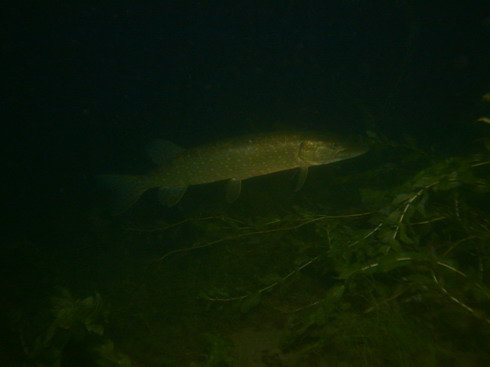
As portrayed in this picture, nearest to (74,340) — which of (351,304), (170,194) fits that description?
(351,304)

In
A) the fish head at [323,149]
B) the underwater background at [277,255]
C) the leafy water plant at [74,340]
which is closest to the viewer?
the leafy water plant at [74,340]

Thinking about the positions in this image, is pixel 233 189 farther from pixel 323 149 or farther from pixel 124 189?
pixel 124 189

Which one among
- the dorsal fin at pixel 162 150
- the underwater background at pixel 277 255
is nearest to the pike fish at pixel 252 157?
the dorsal fin at pixel 162 150

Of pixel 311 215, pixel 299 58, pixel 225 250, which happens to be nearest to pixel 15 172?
pixel 225 250

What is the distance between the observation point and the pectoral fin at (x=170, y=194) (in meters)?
7.23

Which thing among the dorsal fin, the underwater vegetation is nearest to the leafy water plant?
the underwater vegetation

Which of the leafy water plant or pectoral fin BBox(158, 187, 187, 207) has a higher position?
the leafy water plant

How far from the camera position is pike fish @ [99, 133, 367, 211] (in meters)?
6.72

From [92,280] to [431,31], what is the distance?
47995 millimetres

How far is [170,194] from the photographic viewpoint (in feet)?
24.0

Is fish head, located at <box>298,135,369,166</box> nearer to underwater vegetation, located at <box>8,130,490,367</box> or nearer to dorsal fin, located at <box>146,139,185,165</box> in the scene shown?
underwater vegetation, located at <box>8,130,490,367</box>

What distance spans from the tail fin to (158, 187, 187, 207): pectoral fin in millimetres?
467

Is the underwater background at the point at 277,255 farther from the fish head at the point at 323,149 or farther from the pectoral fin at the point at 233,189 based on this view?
the fish head at the point at 323,149

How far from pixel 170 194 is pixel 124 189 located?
119 centimetres
